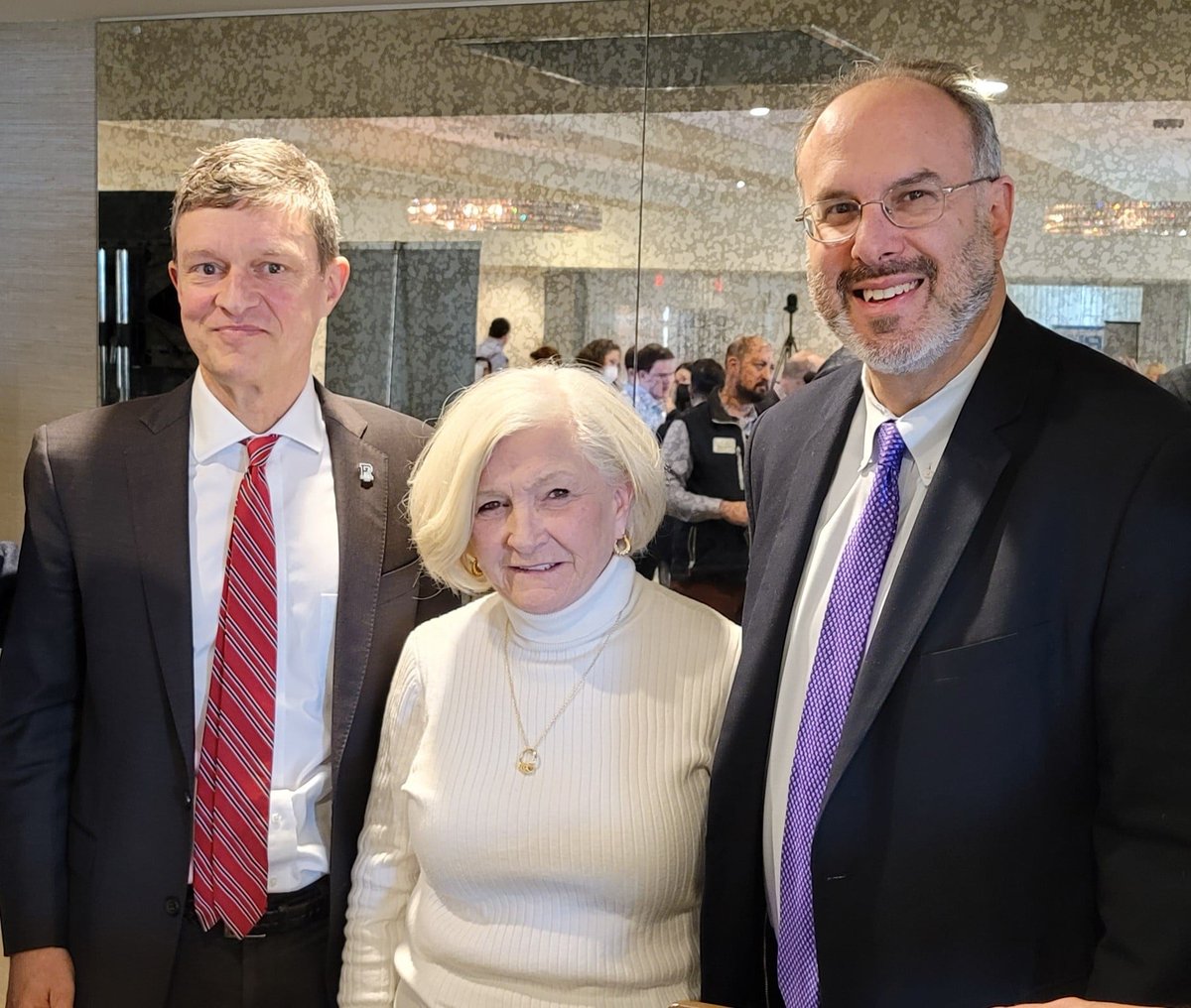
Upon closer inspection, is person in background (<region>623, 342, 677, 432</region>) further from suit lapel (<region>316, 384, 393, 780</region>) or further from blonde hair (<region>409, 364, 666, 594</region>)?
blonde hair (<region>409, 364, 666, 594</region>)

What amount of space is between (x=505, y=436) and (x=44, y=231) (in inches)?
152

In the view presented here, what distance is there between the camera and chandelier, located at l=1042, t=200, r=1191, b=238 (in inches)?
163

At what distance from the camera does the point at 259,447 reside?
82.7 inches

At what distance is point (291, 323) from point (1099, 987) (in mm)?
1509

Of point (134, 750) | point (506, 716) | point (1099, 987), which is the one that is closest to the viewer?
point (1099, 987)

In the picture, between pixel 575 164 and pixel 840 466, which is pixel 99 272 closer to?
pixel 575 164

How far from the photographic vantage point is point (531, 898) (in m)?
1.83

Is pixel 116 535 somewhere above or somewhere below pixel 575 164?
below

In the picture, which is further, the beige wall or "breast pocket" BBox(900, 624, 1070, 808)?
the beige wall

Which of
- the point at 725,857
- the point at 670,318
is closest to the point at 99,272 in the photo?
the point at 670,318

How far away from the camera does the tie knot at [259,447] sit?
6.86 ft

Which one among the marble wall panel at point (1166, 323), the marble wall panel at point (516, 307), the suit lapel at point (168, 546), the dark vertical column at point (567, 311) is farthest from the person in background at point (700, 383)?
the suit lapel at point (168, 546)

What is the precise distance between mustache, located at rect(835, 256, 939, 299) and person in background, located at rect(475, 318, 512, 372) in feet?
10.4

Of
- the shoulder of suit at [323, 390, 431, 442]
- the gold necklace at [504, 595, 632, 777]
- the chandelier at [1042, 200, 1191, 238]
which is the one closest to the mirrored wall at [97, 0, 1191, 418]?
the chandelier at [1042, 200, 1191, 238]
